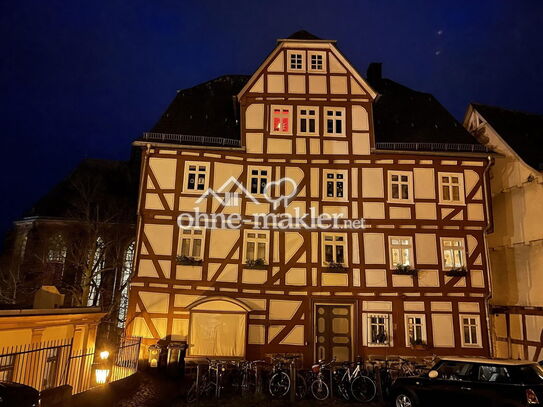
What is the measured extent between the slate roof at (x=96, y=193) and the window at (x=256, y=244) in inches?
439

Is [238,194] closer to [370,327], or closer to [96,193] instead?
[370,327]

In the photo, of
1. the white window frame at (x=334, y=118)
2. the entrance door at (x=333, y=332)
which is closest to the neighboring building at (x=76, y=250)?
the entrance door at (x=333, y=332)

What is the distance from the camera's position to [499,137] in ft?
65.1

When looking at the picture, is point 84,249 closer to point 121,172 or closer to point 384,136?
point 121,172

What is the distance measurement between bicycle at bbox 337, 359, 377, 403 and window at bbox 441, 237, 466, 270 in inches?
294

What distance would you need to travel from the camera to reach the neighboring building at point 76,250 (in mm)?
22750

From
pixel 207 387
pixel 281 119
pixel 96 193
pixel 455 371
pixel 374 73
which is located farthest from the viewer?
pixel 96 193

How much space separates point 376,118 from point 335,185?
4765 mm

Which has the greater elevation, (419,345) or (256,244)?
(256,244)

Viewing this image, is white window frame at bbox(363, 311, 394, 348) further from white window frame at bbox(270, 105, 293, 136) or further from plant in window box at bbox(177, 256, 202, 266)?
white window frame at bbox(270, 105, 293, 136)

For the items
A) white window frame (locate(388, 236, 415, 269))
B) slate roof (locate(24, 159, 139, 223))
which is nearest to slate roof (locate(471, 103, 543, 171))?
white window frame (locate(388, 236, 415, 269))

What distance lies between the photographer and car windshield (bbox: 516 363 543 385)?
8.02m

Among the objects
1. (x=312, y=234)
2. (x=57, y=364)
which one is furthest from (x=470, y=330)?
(x=57, y=364)

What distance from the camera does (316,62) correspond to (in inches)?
755
